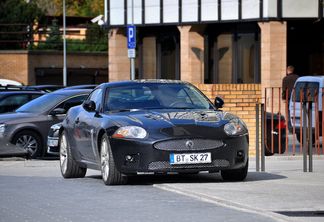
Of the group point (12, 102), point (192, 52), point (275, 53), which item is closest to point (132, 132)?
point (12, 102)

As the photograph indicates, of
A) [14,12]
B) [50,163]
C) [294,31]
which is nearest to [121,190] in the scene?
[50,163]

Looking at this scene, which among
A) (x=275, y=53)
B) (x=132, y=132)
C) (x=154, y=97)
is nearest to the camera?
(x=132, y=132)

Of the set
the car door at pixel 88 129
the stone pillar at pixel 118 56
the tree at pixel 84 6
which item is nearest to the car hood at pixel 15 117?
the car door at pixel 88 129

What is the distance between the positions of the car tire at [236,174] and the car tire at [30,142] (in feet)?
31.8

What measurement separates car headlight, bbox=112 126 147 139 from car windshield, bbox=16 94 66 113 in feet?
33.3

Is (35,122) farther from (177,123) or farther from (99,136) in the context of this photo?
(177,123)

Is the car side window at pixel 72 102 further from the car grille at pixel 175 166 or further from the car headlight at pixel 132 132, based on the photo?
the car grille at pixel 175 166

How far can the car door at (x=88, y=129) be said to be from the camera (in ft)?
54.1

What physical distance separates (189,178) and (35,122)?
29.5 feet

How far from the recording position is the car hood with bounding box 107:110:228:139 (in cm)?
1537

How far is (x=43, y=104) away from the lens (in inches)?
1011

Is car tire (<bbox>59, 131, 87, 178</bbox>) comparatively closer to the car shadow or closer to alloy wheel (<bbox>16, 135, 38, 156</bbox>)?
the car shadow

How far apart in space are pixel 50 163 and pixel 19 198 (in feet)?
26.7

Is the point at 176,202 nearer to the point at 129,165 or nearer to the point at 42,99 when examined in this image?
the point at 129,165
